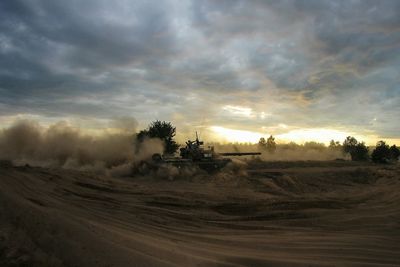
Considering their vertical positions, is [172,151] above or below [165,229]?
above

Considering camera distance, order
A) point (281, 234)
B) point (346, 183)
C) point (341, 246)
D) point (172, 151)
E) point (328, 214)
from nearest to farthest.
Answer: point (341, 246), point (281, 234), point (328, 214), point (346, 183), point (172, 151)

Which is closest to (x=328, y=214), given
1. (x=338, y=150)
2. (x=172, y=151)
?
(x=172, y=151)

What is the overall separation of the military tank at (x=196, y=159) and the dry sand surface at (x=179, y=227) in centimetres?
1039

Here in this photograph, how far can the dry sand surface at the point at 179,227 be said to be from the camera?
6.03 meters

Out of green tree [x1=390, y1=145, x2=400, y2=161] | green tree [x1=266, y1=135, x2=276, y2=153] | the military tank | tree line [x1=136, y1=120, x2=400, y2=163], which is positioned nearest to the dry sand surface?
the military tank

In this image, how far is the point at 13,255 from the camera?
563cm

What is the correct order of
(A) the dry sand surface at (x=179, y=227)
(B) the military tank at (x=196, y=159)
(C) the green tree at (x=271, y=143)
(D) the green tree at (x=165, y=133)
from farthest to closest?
(C) the green tree at (x=271, y=143) → (D) the green tree at (x=165, y=133) → (B) the military tank at (x=196, y=159) → (A) the dry sand surface at (x=179, y=227)

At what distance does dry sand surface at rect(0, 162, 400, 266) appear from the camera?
19.8ft

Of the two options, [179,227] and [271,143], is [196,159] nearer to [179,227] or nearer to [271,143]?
[179,227]

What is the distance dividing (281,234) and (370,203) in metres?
6.49

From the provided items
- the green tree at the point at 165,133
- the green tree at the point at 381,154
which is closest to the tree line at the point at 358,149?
the green tree at the point at 381,154

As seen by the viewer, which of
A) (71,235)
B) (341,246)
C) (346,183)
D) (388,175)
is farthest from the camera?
(388,175)

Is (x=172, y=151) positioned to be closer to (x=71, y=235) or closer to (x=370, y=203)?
(x=370, y=203)

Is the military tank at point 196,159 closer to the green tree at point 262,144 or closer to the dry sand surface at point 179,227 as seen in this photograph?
the dry sand surface at point 179,227
